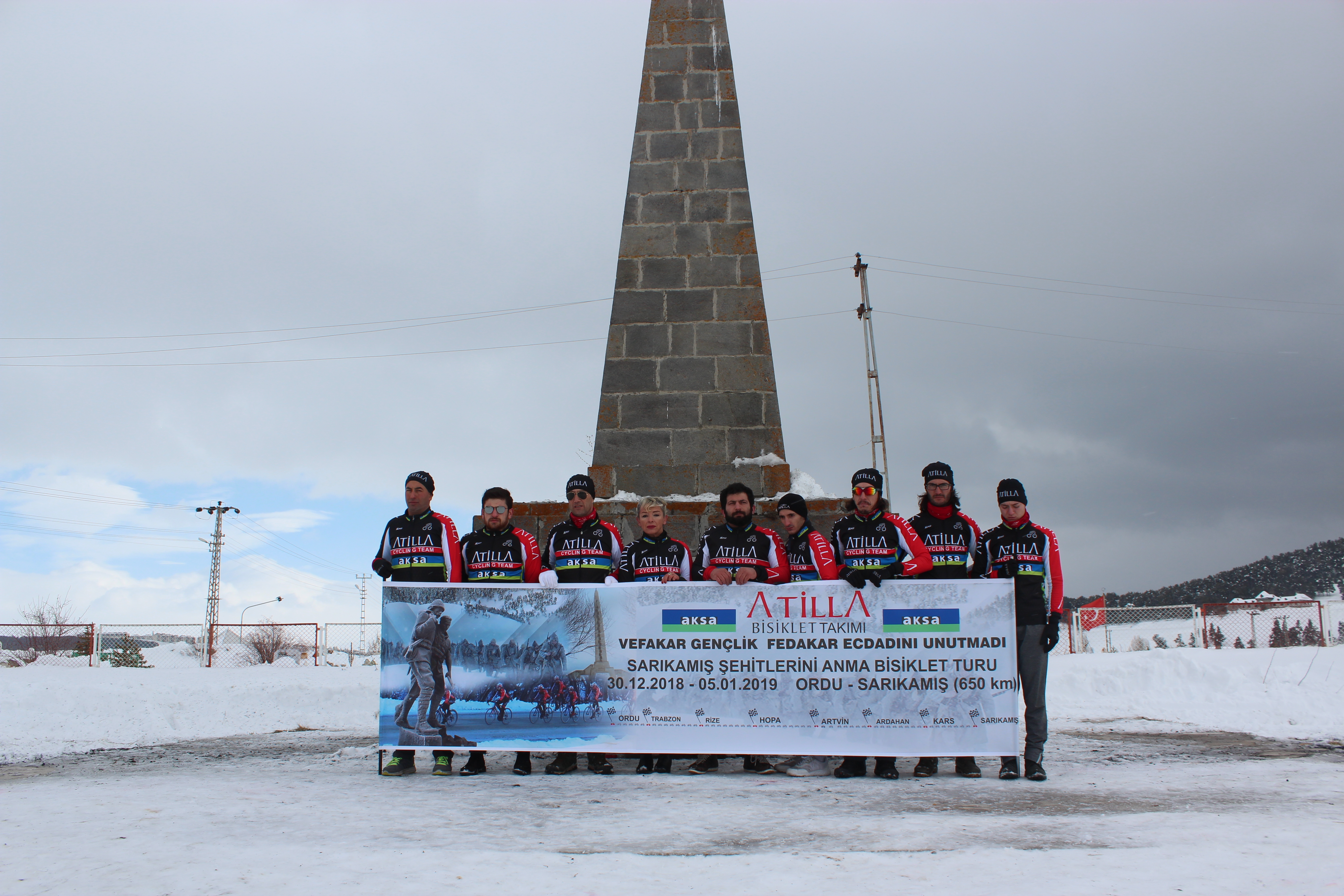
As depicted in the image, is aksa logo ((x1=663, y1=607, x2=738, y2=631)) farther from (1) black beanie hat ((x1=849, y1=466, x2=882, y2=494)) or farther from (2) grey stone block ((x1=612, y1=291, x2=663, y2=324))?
(2) grey stone block ((x1=612, y1=291, x2=663, y2=324))

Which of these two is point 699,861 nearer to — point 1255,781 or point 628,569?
point 628,569

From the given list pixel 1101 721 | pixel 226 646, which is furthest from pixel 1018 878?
pixel 226 646

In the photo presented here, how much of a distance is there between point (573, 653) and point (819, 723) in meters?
1.64

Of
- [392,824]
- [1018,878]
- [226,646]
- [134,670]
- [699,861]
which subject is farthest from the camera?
[226,646]

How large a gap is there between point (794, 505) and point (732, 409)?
1752 millimetres

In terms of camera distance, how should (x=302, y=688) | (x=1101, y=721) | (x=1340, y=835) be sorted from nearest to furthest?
1. (x=1340, y=835)
2. (x=1101, y=721)
3. (x=302, y=688)

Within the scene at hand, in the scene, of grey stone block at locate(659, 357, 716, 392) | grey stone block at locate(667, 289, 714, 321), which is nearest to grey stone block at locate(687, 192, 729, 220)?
grey stone block at locate(667, 289, 714, 321)

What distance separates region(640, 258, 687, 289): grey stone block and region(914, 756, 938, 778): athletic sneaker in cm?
450

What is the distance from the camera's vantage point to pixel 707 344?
8.00m

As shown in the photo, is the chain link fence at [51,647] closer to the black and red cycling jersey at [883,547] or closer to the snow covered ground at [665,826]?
the snow covered ground at [665,826]

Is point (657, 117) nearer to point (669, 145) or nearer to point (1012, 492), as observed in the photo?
point (669, 145)

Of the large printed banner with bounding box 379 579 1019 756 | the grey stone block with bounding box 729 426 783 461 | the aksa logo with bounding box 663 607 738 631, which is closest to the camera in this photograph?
the large printed banner with bounding box 379 579 1019 756

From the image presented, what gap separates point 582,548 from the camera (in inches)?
243

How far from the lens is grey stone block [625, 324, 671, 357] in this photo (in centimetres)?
805
